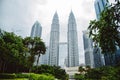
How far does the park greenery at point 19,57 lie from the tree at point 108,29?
641 inches

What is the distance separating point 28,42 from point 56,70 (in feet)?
80.2

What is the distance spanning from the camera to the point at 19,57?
39.5m

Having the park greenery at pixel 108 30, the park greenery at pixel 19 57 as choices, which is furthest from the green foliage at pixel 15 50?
the park greenery at pixel 108 30

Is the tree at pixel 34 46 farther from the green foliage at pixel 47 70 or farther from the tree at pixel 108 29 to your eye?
the tree at pixel 108 29

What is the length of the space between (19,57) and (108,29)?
32.1 m

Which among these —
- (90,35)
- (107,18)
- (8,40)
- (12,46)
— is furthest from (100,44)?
(8,40)

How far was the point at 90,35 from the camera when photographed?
13.0m

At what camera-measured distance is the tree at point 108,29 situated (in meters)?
10.1

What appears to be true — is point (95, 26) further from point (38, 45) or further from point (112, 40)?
point (38, 45)

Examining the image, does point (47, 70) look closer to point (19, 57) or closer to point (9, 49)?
point (19, 57)

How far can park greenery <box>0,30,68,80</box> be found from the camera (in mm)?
33809

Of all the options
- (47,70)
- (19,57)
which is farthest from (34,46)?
(19,57)

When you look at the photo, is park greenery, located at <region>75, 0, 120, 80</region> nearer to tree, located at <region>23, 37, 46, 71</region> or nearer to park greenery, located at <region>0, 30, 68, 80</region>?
park greenery, located at <region>0, 30, 68, 80</region>

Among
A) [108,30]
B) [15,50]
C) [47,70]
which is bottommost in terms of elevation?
[47,70]
